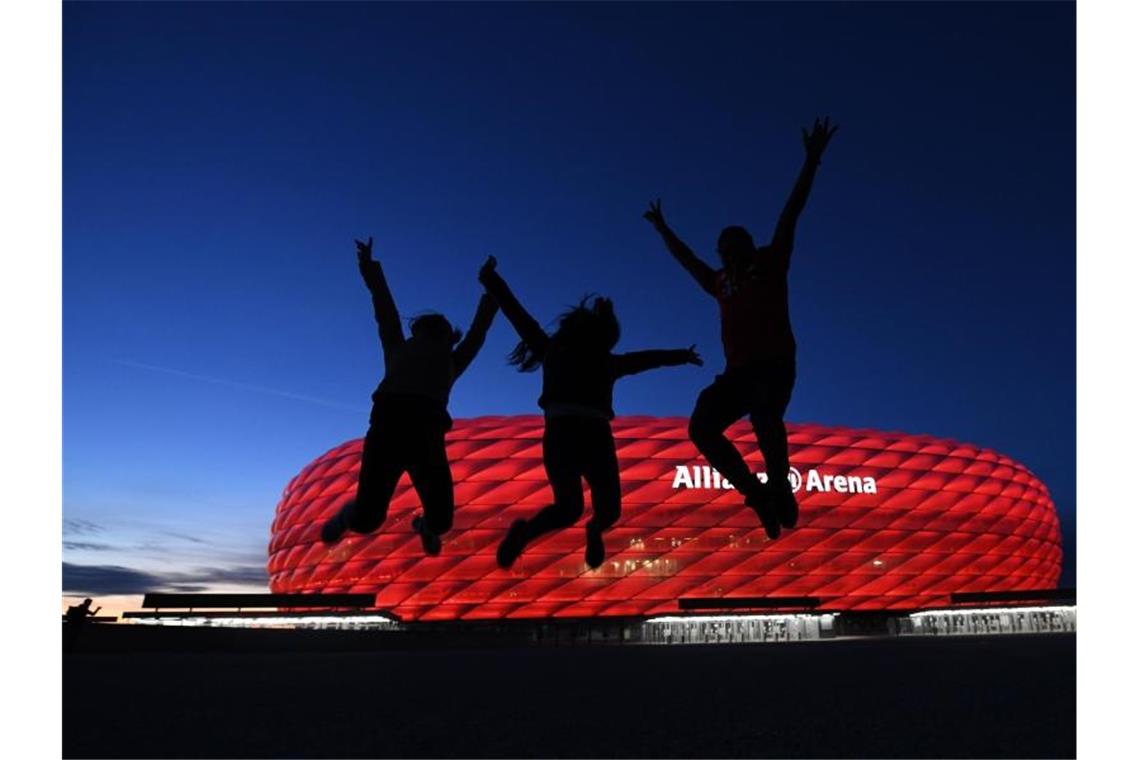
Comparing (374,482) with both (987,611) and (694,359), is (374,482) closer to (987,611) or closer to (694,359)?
(694,359)

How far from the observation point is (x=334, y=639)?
14344 millimetres

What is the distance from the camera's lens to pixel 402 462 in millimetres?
4969

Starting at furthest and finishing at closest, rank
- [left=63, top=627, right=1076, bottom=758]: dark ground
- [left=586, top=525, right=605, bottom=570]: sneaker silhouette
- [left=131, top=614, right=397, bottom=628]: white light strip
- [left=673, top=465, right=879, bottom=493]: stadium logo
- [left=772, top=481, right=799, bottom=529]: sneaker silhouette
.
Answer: [left=673, top=465, right=879, bottom=493]: stadium logo < [left=131, top=614, right=397, bottom=628]: white light strip < [left=586, top=525, right=605, bottom=570]: sneaker silhouette < [left=772, top=481, right=799, bottom=529]: sneaker silhouette < [left=63, top=627, right=1076, bottom=758]: dark ground

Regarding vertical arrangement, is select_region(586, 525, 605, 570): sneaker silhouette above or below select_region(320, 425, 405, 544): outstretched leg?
below

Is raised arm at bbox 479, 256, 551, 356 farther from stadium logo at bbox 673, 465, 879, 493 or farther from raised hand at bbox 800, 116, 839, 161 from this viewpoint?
stadium logo at bbox 673, 465, 879, 493

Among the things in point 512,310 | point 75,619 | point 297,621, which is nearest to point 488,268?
point 512,310

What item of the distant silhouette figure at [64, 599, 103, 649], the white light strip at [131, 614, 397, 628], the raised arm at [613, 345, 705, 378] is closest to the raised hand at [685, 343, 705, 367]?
the raised arm at [613, 345, 705, 378]

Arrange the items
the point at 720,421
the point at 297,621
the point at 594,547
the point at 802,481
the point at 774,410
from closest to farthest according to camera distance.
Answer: the point at 774,410 < the point at 720,421 < the point at 594,547 < the point at 297,621 < the point at 802,481

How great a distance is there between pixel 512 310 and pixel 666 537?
4218 cm

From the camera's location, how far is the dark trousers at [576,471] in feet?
16.3

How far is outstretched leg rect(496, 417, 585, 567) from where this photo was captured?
16.2 feet

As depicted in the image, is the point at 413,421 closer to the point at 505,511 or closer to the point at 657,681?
the point at 657,681

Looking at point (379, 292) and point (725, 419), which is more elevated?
point (379, 292)
